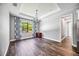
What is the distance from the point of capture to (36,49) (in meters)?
2.19

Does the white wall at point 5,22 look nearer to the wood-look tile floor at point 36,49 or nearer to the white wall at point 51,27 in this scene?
the wood-look tile floor at point 36,49

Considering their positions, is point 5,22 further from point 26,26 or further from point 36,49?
point 36,49

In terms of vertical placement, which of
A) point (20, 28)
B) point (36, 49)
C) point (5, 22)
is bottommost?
point (36, 49)

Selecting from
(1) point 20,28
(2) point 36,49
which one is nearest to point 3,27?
(1) point 20,28

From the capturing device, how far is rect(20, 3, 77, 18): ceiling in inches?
84.8

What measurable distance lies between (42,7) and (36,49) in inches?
36.8

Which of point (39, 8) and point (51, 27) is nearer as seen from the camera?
point (39, 8)

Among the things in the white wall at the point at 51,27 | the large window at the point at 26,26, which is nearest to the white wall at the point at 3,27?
the large window at the point at 26,26

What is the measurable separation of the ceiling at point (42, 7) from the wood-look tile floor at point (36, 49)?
2.14 feet

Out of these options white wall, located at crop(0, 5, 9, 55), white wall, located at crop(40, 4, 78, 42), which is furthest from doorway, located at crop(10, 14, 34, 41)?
white wall, located at crop(40, 4, 78, 42)

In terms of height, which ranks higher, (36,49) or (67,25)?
(67,25)

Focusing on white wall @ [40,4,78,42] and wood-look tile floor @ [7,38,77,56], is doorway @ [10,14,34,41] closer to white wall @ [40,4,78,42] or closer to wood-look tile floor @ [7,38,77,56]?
wood-look tile floor @ [7,38,77,56]

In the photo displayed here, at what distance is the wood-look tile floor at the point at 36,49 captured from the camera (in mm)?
2156

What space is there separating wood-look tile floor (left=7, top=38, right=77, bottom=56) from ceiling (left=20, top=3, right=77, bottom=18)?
651 millimetres
